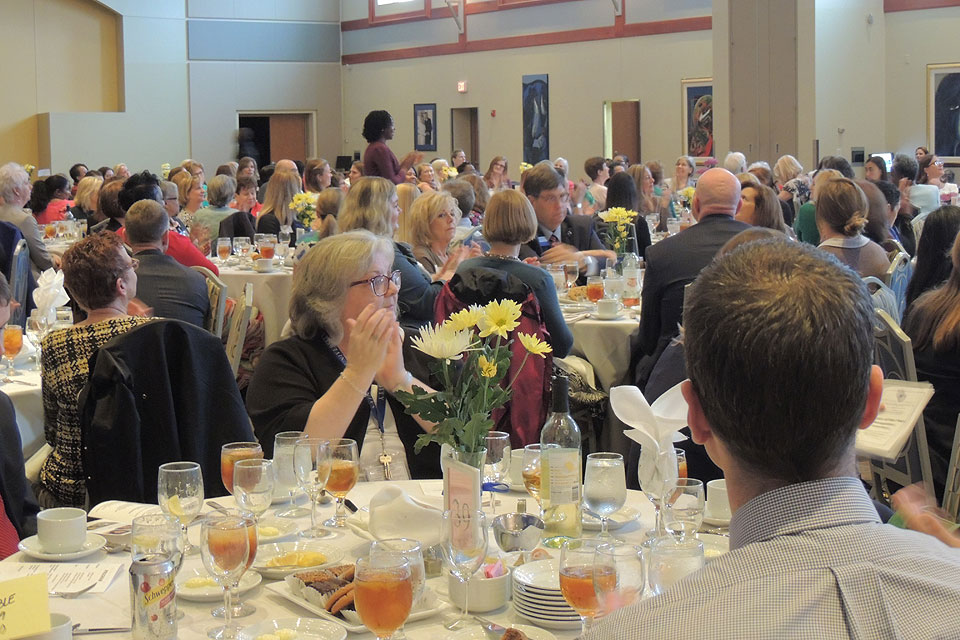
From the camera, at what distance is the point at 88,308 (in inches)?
150

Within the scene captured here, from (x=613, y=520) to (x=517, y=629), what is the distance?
0.63 metres

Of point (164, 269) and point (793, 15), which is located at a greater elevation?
point (793, 15)

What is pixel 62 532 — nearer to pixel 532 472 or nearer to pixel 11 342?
pixel 532 472

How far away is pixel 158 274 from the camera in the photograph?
5914 millimetres

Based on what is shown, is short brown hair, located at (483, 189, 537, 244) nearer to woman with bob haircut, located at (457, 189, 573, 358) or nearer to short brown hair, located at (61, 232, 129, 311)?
woman with bob haircut, located at (457, 189, 573, 358)

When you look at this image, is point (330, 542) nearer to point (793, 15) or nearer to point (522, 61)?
point (793, 15)

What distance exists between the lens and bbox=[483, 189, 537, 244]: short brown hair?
514 cm

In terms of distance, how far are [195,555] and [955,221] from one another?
3817 millimetres

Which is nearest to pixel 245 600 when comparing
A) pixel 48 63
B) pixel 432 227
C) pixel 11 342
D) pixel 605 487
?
pixel 605 487

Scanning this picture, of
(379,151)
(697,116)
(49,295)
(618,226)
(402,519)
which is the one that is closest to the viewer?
(402,519)

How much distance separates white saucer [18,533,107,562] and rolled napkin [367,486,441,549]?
0.58 m

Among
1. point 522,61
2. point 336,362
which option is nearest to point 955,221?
point 336,362

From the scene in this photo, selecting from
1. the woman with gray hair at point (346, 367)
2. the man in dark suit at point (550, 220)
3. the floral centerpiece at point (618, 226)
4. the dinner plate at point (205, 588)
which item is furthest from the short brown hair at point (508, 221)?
the dinner plate at point (205, 588)

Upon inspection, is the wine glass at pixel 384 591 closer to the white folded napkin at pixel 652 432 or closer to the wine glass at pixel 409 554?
the wine glass at pixel 409 554
